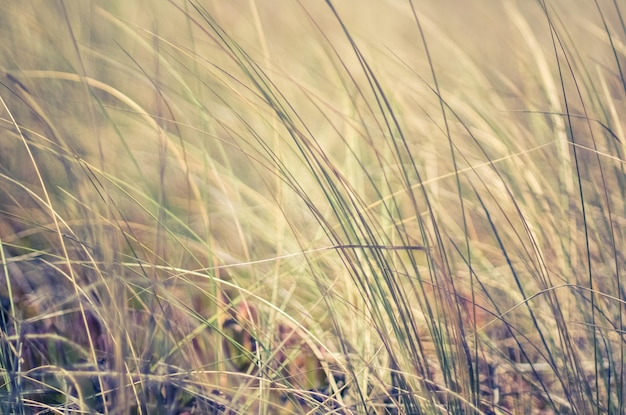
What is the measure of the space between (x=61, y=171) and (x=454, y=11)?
3688 mm

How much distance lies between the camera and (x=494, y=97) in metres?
1.51

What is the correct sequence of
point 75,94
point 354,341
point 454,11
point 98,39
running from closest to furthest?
1. point 354,341
2. point 75,94
3. point 98,39
4. point 454,11

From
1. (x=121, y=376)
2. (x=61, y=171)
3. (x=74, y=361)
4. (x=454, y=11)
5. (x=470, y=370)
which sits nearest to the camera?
(x=121, y=376)

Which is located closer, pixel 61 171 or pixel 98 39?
pixel 61 171

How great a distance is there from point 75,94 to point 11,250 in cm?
42

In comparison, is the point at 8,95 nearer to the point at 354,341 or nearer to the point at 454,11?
the point at 354,341

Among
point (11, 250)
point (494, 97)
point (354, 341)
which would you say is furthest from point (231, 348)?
point (494, 97)

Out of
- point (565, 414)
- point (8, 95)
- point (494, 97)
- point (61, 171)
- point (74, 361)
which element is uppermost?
point (494, 97)

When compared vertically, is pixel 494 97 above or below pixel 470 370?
above

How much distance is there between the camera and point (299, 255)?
3.89 feet

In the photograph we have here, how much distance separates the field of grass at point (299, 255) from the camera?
0.81 m

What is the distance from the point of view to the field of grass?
81cm

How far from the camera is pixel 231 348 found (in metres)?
1.20

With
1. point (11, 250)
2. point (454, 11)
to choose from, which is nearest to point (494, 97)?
point (11, 250)
